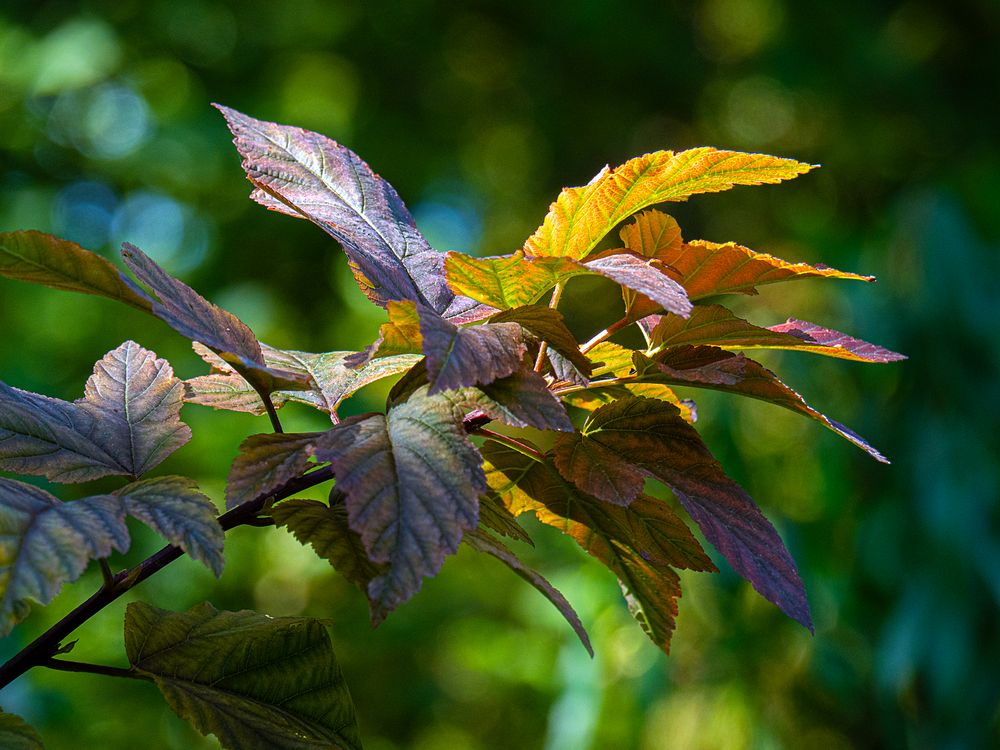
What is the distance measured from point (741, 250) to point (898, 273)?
1.91 metres

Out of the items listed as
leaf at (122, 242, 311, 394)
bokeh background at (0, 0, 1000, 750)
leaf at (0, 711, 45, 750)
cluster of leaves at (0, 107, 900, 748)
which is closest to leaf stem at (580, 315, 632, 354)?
cluster of leaves at (0, 107, 900, 748)

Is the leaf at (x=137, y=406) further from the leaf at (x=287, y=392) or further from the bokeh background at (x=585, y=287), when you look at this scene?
the bokeh background at (x=585, y=287)

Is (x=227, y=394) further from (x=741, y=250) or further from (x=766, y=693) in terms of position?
(x=766, y=693)

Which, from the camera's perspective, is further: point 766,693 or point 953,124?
point 953,124

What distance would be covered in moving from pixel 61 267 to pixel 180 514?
87mm

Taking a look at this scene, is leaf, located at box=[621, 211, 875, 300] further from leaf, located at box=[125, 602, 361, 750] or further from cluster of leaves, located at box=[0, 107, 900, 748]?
leaf, located at box=[125, 602, 361, 750]

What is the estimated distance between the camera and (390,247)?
1.34 ft

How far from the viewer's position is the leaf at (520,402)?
304mm

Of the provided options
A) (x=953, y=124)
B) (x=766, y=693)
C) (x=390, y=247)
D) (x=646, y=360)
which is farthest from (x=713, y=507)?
(x=953, y=124)

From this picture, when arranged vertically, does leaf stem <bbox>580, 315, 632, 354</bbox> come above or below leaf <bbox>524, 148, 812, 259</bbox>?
below

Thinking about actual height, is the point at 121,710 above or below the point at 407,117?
below

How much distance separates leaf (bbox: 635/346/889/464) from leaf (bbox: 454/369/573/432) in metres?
0.05

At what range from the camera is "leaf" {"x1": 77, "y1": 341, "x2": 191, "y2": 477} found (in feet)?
1.22

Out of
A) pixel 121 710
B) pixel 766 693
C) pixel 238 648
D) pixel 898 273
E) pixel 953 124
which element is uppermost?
pixel 238 648
